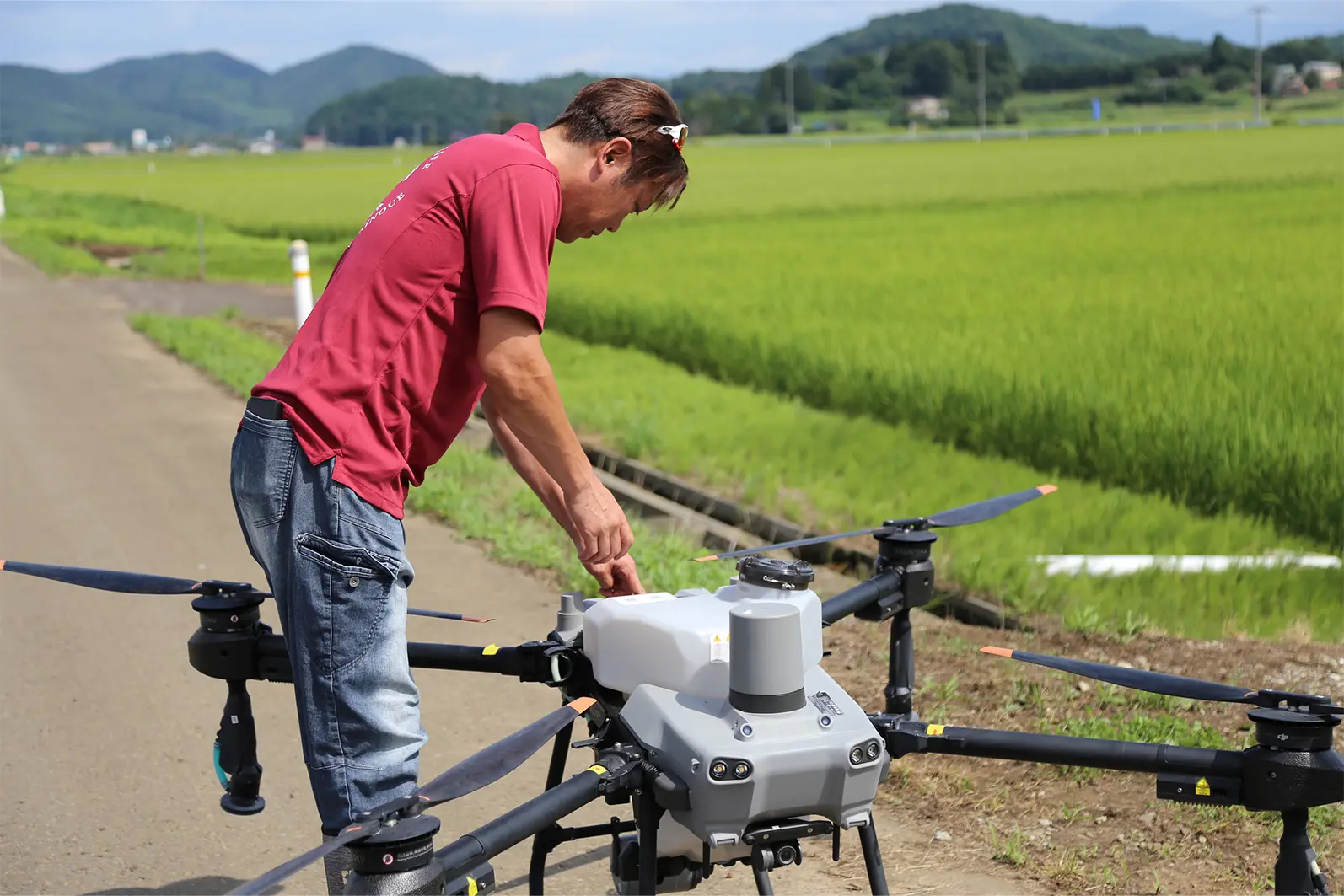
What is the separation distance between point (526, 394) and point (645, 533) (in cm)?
428

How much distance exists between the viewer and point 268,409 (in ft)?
8.07

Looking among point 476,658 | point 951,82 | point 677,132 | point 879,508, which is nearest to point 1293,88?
point 951,82

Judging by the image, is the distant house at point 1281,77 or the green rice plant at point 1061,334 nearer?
the green rice plant at point 1061,334

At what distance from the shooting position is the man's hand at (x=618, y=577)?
8.90ft

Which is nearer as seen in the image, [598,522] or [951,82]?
[598,522]

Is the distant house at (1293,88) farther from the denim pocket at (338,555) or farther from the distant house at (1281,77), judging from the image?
the denim pocket at (338,555)

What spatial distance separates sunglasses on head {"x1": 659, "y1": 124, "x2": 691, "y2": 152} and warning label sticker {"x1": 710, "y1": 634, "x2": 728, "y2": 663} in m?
0.94

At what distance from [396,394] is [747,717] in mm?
885

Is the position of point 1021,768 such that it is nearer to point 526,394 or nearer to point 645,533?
point 526,394

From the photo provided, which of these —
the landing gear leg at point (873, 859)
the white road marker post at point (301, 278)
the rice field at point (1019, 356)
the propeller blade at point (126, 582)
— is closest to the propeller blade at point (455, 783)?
the landing gear leg at point (873, 859)

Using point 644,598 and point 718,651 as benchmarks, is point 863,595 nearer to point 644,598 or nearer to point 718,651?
point 644,598

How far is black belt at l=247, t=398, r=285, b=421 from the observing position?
2.45m

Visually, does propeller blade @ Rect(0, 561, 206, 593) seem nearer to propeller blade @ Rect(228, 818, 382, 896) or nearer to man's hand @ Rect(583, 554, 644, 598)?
man's hand @ Rect(583, 554, 644, 598)

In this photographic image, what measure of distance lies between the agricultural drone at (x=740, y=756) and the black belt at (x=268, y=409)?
0.67 metres
